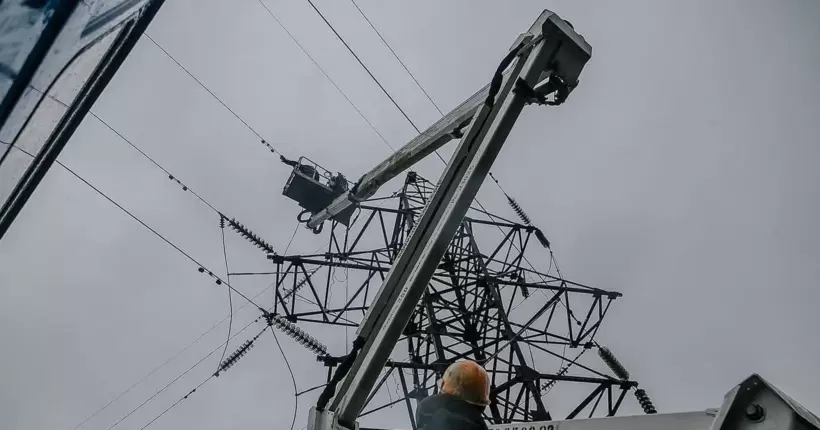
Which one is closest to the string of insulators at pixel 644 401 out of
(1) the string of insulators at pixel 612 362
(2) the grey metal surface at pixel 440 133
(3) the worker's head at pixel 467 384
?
(1) the string of insulators at pixel 612 362

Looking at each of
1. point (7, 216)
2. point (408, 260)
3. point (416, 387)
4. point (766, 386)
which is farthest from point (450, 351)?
point (7, 216)

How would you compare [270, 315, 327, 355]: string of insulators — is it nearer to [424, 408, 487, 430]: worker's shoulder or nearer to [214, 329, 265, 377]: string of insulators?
[214, 329, 265, 377]: string of insulators

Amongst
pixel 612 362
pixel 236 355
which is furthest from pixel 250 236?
pixel 612 362

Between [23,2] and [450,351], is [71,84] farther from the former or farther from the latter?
[450,351]

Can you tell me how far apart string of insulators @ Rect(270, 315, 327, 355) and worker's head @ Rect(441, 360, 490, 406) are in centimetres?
556

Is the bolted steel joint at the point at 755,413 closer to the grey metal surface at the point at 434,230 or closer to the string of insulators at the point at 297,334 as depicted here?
the grey metal surface at the point at 434,230

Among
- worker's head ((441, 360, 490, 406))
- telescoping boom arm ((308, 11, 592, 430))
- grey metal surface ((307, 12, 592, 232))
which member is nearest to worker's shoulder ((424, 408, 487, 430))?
worker's head ((441, 360, 490, 406))

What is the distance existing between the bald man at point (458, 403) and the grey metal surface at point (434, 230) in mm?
894

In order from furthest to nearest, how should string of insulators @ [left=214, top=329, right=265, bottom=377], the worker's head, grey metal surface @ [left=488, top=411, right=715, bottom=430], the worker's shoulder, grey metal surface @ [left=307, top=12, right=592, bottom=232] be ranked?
string of insulators @ [left=214, top=329, right=265, bottom=377]
grey metal surface @ [left=307, top=12, right=592, bottom=232]
the worker's head
the worker's shoulder
grey metal surface @ [left=488, top=411, right=715, bottom=430]

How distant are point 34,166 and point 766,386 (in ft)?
6.27

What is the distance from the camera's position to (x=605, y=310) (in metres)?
8.12

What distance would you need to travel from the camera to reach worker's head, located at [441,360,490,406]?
7.39ft

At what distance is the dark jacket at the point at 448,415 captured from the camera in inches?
79.8

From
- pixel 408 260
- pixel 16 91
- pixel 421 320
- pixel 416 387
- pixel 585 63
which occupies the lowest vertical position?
pixel 416 387
